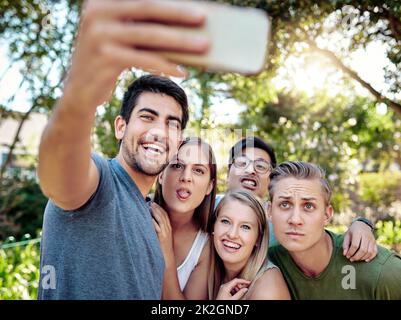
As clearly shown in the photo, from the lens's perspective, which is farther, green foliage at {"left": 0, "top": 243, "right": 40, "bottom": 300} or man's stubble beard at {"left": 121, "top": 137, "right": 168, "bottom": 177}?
green foliage at {"left": 0, "top": 243, "right": 40, "bottom": 300}

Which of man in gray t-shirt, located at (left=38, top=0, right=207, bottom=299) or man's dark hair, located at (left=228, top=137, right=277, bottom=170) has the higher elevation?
man's dark hair, located at (left=228, top=137, right=277, bottom=170)

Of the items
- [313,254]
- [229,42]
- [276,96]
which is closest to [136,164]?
[313,254]

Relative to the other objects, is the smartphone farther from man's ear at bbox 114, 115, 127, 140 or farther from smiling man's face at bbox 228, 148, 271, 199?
smiling man's face at bbox 228, 148, 271, 199

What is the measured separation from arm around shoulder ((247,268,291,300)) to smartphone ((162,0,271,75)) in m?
1.11

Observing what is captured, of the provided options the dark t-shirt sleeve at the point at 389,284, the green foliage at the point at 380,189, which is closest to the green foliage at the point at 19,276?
the dark t-shirt sleeve at the point at 389,284

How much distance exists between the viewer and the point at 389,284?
1.89 m

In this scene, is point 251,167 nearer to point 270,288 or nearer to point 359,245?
point 359,245

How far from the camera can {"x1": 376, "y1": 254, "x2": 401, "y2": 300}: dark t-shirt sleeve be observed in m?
1.88

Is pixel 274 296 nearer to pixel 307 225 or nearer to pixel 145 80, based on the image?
pixel 307 225

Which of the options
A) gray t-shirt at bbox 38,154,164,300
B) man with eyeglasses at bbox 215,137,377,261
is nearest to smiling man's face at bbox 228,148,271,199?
man with eyeglasses at bbox 215,137,377,261

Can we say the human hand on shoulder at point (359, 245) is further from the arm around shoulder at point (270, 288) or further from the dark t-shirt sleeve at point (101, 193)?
the dark t-shirt sleeve at point (101, 193)

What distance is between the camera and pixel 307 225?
1833 mm

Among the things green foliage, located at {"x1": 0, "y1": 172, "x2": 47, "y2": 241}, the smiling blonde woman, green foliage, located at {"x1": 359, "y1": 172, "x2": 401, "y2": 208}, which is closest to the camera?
the smiling blonde woman

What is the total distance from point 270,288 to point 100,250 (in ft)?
2.19
